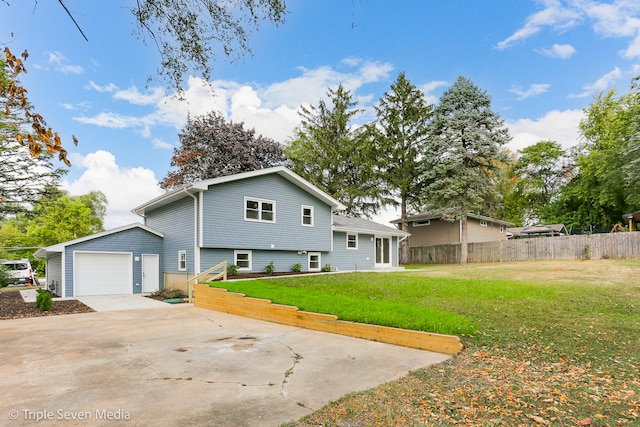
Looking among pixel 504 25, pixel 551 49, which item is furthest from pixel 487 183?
pixel 504 25

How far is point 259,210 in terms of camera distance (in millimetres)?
16484

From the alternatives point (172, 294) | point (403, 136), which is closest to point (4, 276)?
point (172, 294)

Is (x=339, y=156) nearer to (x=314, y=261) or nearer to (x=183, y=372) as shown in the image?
(x=314, y=261)

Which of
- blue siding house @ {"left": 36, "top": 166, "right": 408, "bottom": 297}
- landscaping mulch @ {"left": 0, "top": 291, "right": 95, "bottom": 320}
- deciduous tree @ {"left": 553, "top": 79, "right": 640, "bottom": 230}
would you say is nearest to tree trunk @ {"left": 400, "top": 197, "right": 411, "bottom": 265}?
blue siding house @ {"left": 36, "top": 166, "right": 408, "bottom": 297}

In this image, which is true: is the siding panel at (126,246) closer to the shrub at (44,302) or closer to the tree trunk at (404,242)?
the shrub at (44,302)

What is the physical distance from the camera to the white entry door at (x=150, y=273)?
54.1 feet

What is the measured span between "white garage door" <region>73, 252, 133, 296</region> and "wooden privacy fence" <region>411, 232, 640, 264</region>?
71.1 ft

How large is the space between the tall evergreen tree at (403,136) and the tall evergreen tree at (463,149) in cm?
225

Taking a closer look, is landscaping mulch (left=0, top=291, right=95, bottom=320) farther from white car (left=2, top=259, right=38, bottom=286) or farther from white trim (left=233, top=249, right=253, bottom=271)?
white car (left=2, top=259, right=38, bottom=286)

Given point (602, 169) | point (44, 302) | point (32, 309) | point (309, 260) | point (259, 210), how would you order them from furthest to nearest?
point (602, 169)
point (309, 260)
point (259, 210)
point (32, 309)
point (44, 302)

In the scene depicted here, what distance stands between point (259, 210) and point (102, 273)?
22.9ft

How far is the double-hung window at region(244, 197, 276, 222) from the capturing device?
16094 millimetres

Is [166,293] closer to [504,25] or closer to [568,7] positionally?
[504,25]

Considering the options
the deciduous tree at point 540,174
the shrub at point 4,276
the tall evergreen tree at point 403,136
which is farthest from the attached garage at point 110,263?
the deciduous tree at point 540,174
